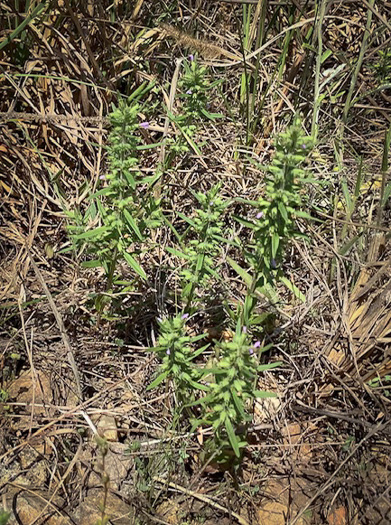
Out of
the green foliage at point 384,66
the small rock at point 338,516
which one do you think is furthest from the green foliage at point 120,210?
the green foliage at point 384,66

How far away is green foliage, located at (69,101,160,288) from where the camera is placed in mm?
2162

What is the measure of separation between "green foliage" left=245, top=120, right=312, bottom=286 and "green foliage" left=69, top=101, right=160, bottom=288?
510 mm

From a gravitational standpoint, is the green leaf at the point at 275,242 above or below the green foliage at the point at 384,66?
below

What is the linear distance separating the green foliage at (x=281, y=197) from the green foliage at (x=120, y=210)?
20.1 inches

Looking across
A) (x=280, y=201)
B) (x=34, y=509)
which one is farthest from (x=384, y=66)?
(x=34, y=509)

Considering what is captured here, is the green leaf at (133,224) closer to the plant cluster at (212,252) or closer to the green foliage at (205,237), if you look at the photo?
the plant cluster at (212,252)

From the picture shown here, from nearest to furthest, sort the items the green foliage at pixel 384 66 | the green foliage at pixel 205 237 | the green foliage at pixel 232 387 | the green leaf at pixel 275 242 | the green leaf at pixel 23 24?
the green foliage at pixel 232 387 → the green leaf at pixel 275 242 → the green foliage at pixel 205 237 → the green leaf at pixel 23 24 → the green foliage at pixel 384 66

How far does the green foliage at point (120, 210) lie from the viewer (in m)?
2.16

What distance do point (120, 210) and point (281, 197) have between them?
2.24 feet

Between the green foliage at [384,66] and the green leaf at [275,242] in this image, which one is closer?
the green leaf at [275,242]

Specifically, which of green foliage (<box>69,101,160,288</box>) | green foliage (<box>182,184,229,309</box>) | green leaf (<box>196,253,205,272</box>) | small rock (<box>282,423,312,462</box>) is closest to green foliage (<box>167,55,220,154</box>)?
green foliage (<box>69,101,160,288</box>)

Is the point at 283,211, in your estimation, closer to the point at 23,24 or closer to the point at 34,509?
the point at 34,509

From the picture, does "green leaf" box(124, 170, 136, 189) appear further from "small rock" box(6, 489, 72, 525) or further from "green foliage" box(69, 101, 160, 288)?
"small rock" box(6, 489, 72, 525)

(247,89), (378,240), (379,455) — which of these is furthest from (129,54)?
(379,455)
